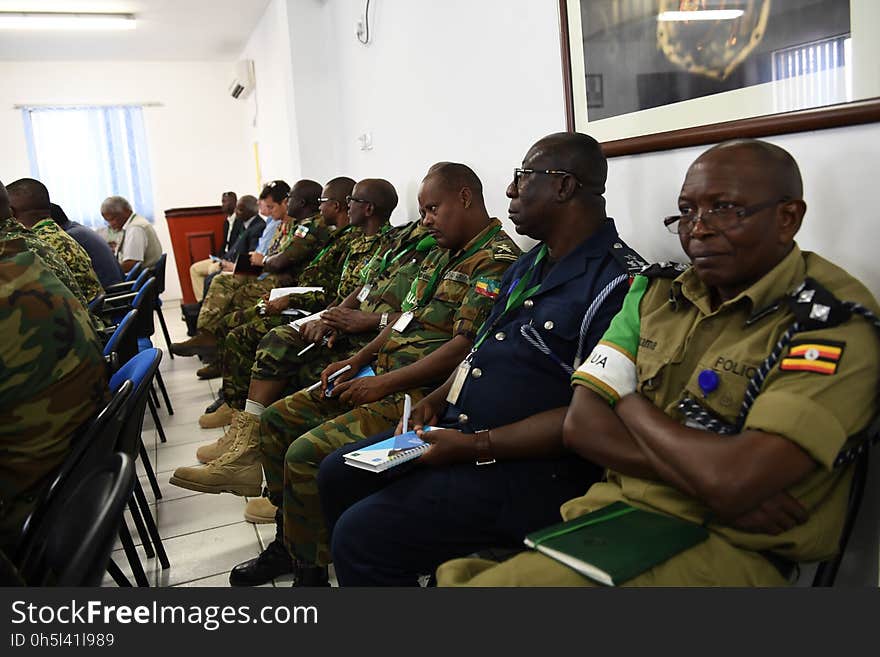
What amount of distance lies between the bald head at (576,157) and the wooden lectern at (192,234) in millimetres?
6370

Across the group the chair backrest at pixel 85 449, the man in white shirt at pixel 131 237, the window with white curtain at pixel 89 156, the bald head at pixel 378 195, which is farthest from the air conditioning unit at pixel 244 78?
the chair backrest at pixel 85 449

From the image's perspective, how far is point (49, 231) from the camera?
346 cm

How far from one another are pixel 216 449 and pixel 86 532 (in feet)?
7.06

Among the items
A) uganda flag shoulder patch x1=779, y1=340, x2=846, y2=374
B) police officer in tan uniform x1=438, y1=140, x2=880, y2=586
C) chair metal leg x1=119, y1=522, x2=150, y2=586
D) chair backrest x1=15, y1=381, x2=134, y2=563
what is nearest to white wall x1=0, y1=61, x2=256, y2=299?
chair metal leg x1=119, y1=522, x2=150, y2=586

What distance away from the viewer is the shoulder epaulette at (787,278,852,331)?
3.34ft

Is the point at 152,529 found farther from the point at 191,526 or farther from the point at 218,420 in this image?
the point at 218,420

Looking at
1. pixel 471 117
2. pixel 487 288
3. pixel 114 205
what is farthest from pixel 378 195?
pixel 114 205

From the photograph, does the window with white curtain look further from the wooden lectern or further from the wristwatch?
the wristwatch

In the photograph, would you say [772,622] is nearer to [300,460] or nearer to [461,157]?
[300,460]

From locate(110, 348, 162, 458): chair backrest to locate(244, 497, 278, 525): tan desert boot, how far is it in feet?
2.93

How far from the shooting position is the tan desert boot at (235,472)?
2.42 metres

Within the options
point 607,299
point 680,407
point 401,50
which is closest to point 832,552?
point 680,407

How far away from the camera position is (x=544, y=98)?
2303 millimetres

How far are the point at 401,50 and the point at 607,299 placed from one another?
8.32 feet
